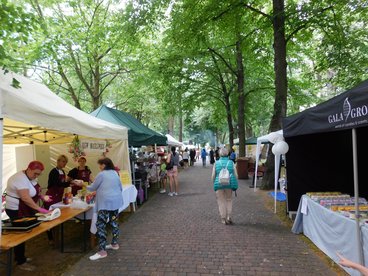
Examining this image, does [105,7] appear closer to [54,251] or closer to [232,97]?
[232,97]

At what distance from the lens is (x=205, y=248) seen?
18.1 feet

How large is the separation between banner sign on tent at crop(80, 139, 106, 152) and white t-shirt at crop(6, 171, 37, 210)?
264 centimetres

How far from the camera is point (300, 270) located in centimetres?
452

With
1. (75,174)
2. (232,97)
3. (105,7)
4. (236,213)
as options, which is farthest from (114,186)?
(232,97)

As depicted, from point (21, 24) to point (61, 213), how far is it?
3.13 m

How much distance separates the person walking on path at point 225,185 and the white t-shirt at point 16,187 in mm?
3943

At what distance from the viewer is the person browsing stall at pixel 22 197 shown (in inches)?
179

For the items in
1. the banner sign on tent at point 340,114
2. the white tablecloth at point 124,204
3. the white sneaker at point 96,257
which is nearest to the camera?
the banner sign on tent at point 340,114

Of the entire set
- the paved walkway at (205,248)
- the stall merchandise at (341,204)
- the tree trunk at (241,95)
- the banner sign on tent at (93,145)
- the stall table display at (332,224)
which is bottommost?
the paved walkway at (205,248)

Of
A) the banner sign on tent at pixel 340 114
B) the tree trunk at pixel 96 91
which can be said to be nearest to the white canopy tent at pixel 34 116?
the banner sign on tent at pixel 340 114

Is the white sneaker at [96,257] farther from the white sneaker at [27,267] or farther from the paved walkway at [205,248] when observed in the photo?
the white sneaker at [27,267]

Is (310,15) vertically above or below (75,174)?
above

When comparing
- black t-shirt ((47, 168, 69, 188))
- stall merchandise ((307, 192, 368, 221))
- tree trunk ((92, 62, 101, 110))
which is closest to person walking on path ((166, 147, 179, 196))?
black t-shirt ((47, 168, 69, 188))

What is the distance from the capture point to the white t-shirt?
4543mm
